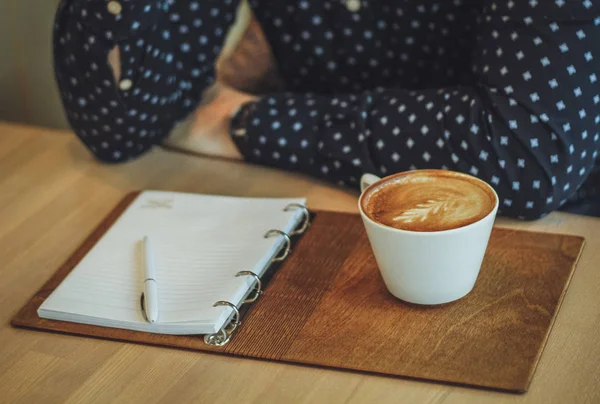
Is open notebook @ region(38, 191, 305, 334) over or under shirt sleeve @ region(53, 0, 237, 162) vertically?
under

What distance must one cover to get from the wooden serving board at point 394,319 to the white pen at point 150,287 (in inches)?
0.7

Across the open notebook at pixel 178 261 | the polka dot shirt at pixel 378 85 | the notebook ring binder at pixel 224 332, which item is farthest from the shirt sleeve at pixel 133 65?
the notebook ring binder at pixel 224 332

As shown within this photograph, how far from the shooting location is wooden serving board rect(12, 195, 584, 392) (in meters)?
0.61

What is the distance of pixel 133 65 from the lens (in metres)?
0.90

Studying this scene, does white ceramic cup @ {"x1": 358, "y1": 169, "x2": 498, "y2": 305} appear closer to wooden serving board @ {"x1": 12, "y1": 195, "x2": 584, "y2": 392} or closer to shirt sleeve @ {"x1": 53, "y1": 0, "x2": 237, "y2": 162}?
wooden serving board @ {"x1": 12, "y1": 195, "x2": 584, "y2": 392}

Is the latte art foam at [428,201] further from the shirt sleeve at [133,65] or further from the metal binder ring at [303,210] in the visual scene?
the shirt sleeve at [133,65]

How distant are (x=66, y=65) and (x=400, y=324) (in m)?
0.50

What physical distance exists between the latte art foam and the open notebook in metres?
0.13

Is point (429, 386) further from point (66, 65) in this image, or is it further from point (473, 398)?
point (66, 65)

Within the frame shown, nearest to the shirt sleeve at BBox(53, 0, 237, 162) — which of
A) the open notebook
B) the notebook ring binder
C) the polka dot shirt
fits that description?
the polka dot shirt

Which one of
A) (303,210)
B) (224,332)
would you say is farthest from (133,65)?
(224,332)

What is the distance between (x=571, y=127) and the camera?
2.51ft

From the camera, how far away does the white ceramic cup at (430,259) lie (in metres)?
0.62

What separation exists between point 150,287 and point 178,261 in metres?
0.06
